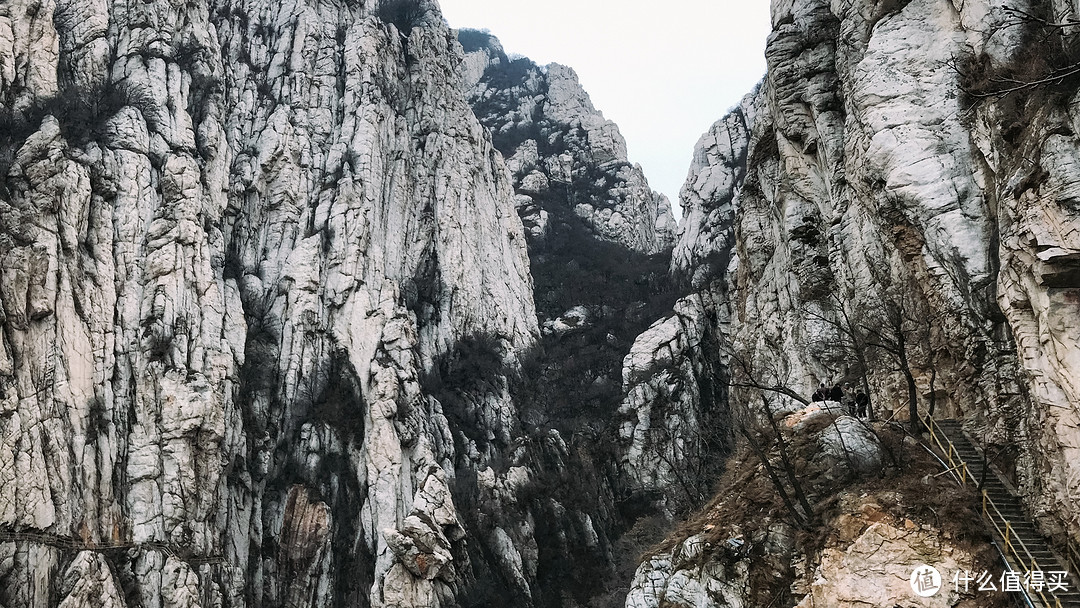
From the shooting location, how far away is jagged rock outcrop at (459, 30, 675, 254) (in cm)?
8394

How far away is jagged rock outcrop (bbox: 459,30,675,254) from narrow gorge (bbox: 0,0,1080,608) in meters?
14.5

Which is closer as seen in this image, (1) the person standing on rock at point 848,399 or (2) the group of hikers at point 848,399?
(2) the group of hikers at point 848,399

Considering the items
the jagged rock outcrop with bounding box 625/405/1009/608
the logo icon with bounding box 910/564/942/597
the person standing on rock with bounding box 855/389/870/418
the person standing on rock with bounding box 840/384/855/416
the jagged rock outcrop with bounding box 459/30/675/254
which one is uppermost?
the jagged rock outcrop with bounding box 459/30/675/254

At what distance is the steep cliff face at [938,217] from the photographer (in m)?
14.0

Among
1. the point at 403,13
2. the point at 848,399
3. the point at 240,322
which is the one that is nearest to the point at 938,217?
the point at 848,399

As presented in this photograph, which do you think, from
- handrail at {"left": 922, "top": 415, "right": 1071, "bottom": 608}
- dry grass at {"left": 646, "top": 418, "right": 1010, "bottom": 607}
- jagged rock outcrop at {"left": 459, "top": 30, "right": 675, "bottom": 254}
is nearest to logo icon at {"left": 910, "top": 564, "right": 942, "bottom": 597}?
dry grass at {"left": 646, "top": 418, "right": 1010, "bottom": 607}

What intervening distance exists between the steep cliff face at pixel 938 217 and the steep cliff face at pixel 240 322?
23099mm

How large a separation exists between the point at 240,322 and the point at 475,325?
18626 mm

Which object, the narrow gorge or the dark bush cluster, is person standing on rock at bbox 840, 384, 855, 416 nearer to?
the narrow gorge

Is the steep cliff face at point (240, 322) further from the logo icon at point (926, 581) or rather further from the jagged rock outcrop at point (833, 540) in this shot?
the logo icon at point (926, 581)

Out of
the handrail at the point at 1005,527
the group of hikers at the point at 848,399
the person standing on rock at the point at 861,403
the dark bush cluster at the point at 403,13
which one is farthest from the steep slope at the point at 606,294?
the dark bush cluster at the point at 403,13

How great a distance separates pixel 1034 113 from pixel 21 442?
118 ft

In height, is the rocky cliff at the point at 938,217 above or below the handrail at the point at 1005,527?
above

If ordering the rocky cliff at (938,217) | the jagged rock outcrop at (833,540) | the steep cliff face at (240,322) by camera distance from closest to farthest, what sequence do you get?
the jagged rock outcrop at (833,540), the rocky cliff at (938,217), the steep cliff face at (240,322)
